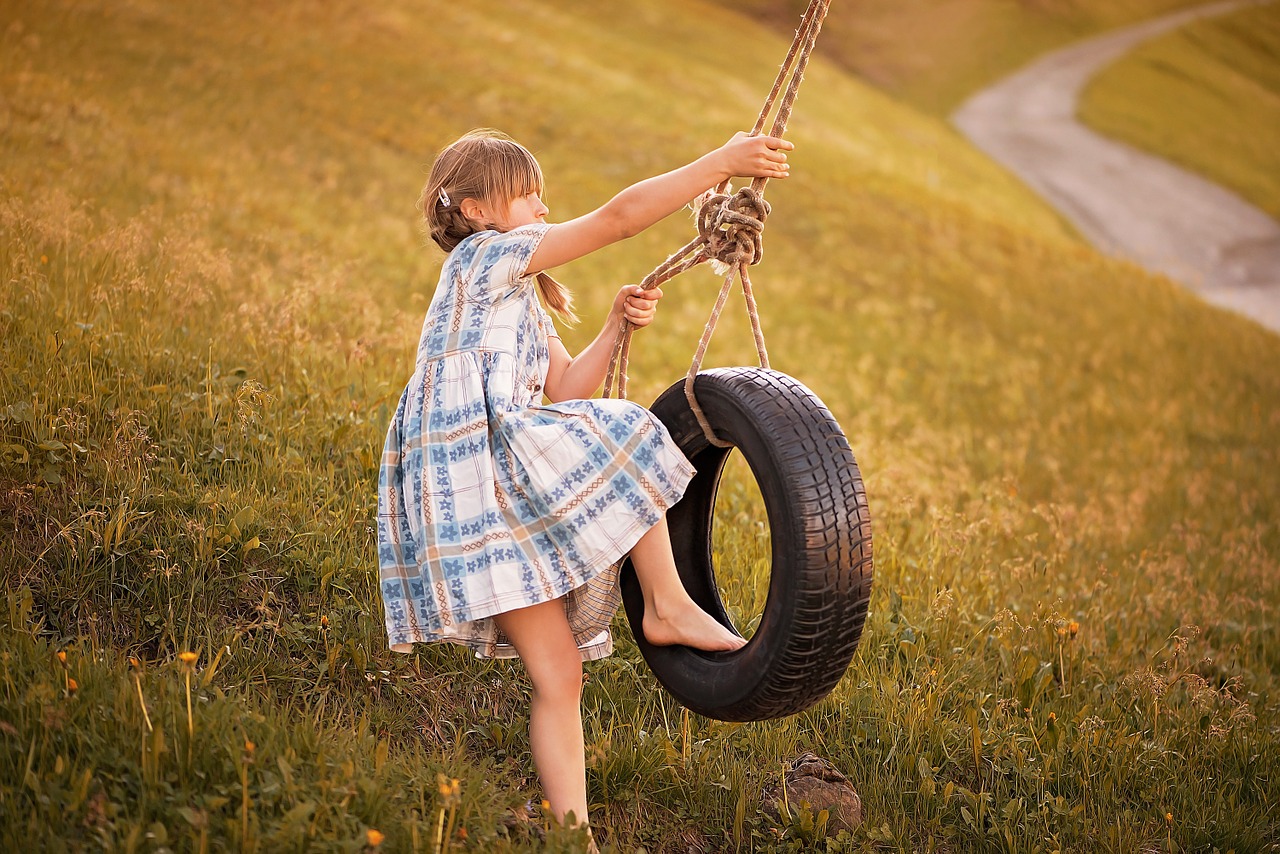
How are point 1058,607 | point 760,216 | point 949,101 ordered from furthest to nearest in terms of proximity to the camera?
point 949,101, point 1058,607, point 760,216

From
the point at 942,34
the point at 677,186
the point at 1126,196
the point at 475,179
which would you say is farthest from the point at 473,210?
the point at 942,34

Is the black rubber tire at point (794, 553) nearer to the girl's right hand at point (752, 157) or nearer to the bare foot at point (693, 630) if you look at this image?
the bare foot at point (693, 630)

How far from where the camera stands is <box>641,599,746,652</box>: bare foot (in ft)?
9.71

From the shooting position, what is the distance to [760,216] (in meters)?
3.06

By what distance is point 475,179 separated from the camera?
3078 mm

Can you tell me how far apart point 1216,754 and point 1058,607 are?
0.97 meters

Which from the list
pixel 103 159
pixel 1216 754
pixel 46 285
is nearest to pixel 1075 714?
pixel 1216 754

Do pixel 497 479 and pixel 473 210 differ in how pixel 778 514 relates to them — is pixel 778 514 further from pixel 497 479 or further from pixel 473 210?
pixel 473 210

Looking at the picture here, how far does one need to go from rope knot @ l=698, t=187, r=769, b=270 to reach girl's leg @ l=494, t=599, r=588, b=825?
116 cm

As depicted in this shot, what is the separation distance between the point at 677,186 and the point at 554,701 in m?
1.45

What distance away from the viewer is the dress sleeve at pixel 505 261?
2908 mm

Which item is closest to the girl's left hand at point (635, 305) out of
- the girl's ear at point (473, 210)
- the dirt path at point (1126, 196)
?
the girl's ear at point (473, 210)

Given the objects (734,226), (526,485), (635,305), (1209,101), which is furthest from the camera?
(1209,101)

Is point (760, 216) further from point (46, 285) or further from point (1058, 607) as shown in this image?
point (46, 285)
